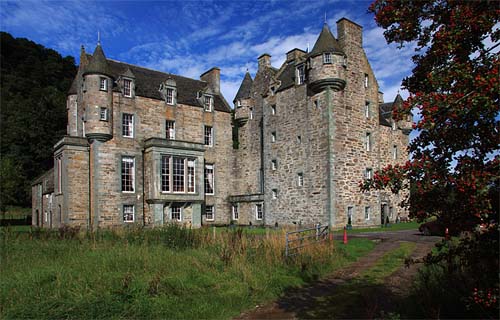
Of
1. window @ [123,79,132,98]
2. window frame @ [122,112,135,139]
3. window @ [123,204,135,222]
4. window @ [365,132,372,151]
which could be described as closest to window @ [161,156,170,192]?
window @ [123,204,135,222]

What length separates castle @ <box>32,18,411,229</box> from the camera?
28781mm

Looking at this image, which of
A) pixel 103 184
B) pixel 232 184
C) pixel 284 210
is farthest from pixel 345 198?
pixel 103 184

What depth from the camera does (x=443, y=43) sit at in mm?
5320

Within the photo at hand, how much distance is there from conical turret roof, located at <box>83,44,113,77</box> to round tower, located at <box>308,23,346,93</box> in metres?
15.8

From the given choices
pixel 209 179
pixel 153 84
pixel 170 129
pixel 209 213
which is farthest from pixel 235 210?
pixel 153 84

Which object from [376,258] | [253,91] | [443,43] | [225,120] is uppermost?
[253,91]

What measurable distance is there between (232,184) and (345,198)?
12578mm

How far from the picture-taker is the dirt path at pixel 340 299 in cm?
831

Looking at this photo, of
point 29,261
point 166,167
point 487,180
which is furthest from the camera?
point 166,167

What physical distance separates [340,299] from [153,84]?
28.5m

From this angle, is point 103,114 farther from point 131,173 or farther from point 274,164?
point 274,164

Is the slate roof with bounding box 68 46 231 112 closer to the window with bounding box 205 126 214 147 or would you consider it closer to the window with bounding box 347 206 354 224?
the window with bounding box 205 126 214 147

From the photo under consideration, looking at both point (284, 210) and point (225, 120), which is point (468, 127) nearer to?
point (284, 210)

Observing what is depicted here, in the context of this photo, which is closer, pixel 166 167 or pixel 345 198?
pixel 345 198
